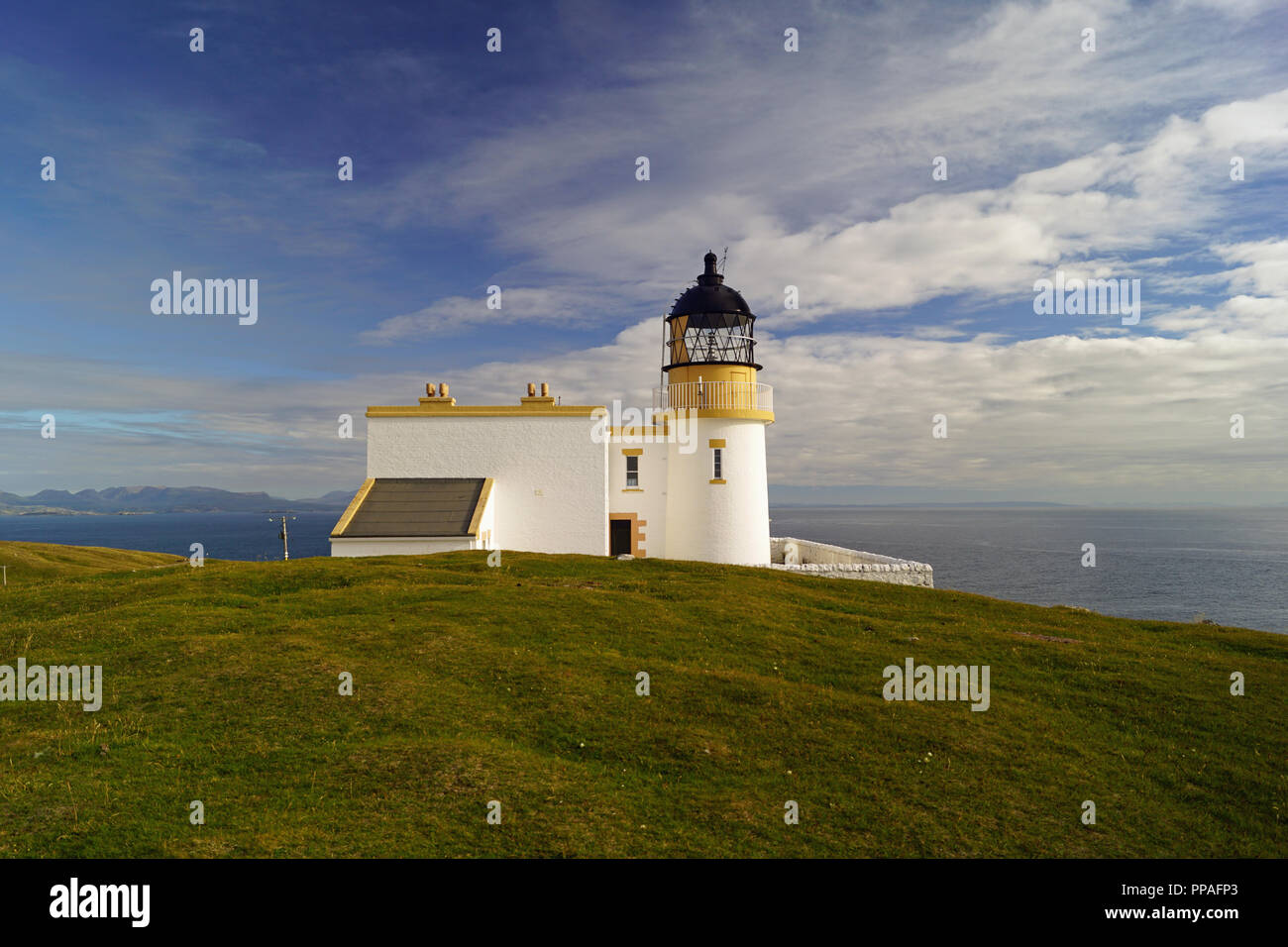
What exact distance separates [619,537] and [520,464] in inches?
222

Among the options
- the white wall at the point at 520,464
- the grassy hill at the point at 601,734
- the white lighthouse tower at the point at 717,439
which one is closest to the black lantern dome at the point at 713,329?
the white lighthouse tower at the point at 717,439

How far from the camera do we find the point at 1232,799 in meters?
9.66

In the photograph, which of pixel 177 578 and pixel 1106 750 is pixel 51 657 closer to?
pixel 177 578

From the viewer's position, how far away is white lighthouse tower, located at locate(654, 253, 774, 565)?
3022 centimetres

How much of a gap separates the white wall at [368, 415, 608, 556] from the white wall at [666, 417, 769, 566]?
375cm

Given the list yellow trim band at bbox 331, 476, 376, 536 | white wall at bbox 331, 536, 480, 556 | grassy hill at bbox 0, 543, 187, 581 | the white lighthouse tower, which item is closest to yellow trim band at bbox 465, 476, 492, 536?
white wall at bbox 331, 536, 480, 556

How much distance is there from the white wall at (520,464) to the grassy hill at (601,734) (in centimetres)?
1205

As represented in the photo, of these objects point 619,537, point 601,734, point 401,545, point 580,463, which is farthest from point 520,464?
point 601,734

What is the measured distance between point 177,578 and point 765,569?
61.9ft

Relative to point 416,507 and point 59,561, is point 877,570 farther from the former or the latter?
point 59,561

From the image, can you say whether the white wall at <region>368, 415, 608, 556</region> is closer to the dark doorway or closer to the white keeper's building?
the white keeper's building

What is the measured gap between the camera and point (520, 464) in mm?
30031

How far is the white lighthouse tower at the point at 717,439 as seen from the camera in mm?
30219
